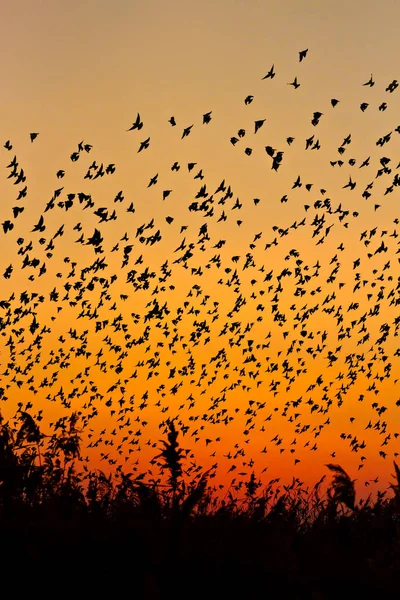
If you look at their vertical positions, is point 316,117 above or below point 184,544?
above

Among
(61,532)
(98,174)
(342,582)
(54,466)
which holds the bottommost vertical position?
(342,582)

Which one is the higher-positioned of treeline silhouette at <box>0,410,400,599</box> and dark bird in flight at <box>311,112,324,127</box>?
dark bird in flight at <box>311,112,324,127</box>

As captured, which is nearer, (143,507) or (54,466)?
(143,507)

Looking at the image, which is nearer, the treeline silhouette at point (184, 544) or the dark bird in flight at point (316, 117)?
the treeline silhouette at point (184, 544)

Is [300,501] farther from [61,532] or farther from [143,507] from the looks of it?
[61,532]

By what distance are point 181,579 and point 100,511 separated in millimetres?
1875

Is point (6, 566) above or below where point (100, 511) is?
below

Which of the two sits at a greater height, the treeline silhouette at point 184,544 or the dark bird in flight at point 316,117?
the dark bird in flight at point 316,117

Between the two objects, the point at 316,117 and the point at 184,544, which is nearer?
the point at 184,544

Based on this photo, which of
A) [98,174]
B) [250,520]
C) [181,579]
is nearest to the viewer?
[181,579]

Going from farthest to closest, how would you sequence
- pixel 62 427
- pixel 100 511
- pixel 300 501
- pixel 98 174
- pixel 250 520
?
pixel 98 174, pixel 62 427, pixel 300 501, pixel 250 520, pixel 100 511

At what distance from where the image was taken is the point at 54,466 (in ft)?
34.2

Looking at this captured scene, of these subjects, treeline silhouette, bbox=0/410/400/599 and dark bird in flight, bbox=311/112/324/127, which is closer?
treeline silhouette, bbox=0/410/400/599

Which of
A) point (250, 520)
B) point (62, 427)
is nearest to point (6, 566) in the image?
point (250, 520)
